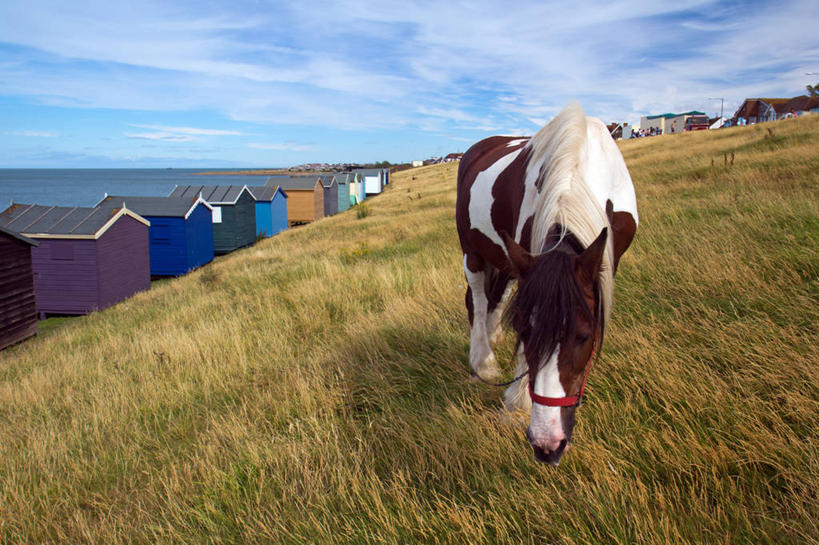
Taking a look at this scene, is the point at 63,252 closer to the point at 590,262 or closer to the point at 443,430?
the point at 443,430

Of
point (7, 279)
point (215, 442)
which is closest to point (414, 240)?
point (215, 442)

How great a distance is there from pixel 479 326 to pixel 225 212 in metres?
30.4

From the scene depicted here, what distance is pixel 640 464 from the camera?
2422mm

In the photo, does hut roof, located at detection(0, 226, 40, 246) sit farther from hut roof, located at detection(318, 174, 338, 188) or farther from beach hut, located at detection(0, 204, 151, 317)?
hut roof, located at detection(318, 174, 338, 188)

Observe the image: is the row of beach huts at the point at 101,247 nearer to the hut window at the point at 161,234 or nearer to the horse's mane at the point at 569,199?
the hut window at the point at 161,234

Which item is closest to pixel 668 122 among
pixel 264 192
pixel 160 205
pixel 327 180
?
pixel 327 180

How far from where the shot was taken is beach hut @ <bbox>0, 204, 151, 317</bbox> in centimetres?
1938

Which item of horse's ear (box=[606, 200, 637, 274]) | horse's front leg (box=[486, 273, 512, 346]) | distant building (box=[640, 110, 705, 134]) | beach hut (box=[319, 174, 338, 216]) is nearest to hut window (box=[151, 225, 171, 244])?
Result: beach hut (box=[319, 174, 338, 216])

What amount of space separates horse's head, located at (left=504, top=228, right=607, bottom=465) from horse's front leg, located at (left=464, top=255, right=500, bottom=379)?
1.67m

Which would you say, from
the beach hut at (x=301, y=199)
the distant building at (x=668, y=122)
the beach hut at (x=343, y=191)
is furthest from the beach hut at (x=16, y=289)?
the distant building at (x=668, y=122)

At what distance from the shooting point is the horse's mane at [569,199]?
7.81 ft

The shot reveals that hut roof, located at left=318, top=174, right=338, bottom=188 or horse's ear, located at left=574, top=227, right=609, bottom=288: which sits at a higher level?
hut roof, located at left=318, top=174, right=338, bottom=188

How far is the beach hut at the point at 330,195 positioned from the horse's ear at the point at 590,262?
4406 centimetres

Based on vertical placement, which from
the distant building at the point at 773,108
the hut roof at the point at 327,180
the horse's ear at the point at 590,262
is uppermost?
the distant building at the point at 773,108
